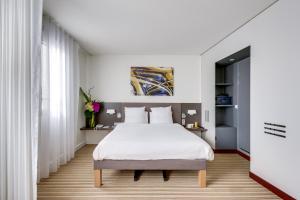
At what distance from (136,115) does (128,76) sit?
119 cm

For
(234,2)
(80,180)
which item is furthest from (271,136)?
(80,180)

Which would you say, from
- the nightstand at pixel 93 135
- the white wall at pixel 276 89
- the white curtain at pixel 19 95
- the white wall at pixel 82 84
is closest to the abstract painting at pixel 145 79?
the white wall at pixel 82 84

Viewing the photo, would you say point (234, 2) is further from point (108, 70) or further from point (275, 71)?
point (108, 70)

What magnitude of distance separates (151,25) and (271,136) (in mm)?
2515

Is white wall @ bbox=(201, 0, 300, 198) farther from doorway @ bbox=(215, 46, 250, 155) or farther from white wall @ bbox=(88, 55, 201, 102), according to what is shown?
white wall @ bbox=(88, 55, 201, 102)

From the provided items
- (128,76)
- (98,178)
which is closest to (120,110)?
(128,76)

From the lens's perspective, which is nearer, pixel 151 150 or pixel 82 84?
pixel 151 150

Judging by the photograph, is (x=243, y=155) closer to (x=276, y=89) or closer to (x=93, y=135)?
(x=276, y=89)

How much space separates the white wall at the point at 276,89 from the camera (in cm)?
212

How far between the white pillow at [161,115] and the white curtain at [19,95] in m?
3.09

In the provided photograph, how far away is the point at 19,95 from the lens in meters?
1.73

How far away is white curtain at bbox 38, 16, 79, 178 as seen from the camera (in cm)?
288

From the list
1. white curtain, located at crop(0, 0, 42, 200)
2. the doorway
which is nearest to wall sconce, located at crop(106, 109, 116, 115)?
the doorway

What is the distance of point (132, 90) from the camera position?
5.07 metres
